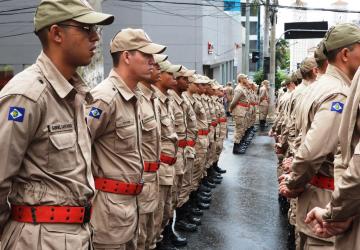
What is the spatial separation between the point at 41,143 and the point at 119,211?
1259 millimetres

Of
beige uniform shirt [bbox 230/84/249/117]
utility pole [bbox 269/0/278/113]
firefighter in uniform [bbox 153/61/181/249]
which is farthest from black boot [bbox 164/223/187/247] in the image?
utility pole [bbox 269/0/278/113]

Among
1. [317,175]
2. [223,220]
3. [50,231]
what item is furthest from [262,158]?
[50,231]

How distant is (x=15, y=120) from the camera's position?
8.29 feet

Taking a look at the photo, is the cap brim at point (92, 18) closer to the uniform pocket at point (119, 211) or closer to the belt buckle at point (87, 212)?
the belt buckle at point (87, 212)

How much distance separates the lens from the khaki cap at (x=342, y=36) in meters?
3.60

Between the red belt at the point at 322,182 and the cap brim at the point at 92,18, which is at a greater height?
the cap brim at the point at 92,18

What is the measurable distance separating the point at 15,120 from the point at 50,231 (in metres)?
0.61

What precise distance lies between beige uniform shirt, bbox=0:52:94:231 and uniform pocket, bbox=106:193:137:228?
910 millimetres

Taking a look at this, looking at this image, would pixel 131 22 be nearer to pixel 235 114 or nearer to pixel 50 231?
pixel 235 114

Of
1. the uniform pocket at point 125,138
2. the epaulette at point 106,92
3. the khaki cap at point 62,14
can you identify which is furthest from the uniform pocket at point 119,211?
the khaki cap at point 62,14

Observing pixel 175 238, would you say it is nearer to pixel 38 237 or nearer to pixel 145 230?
pixel 145 230

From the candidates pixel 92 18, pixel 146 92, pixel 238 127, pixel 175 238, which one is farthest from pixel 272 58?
pixel 92 18

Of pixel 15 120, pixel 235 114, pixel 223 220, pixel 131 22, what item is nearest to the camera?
pixel 15 120

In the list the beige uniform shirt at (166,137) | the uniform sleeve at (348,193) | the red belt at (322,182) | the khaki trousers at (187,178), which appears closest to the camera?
the uniform sleeve at (348,193)
